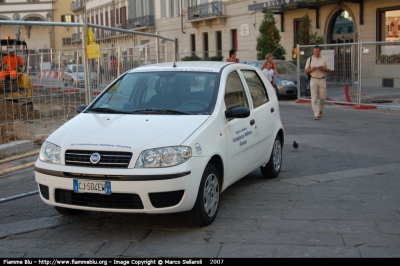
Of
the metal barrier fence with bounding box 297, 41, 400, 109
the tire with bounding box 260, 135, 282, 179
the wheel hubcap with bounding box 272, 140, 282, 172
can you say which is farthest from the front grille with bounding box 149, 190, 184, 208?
the metal barrier fence with bounding box 297, 41, 400, 109

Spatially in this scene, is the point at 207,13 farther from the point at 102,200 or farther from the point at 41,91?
the point at 102,200

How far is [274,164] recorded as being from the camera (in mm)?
8281

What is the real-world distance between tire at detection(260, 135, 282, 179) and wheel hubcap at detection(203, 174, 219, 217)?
6.92ft

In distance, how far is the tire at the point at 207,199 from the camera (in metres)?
5.81

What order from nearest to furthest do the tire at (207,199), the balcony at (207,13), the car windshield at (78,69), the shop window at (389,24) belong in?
the tire at (207,199), the car windshield at (78,69), the shop window at (389,24), the balcony at (207,13)

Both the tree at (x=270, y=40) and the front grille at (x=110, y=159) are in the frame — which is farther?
the tree at (x=270, y=40)

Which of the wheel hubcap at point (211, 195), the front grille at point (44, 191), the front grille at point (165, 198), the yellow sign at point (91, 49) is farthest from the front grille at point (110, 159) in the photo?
the yellow sign at point (91, 49)

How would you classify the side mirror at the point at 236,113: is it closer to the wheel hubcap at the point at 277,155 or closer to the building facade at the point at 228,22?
the wheel hubcap at the point at 277,155

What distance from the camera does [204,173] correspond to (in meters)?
5.84

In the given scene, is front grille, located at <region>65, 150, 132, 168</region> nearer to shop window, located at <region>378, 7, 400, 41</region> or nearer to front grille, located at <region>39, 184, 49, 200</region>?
front grille, located at <region>39, 184, 49, 200</region>

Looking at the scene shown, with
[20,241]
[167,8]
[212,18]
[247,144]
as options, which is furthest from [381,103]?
[167,8]

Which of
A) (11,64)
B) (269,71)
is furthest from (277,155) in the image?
(269,71)

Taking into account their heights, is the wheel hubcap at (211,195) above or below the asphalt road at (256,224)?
above

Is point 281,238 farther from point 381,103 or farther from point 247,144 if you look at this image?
point 381,103
